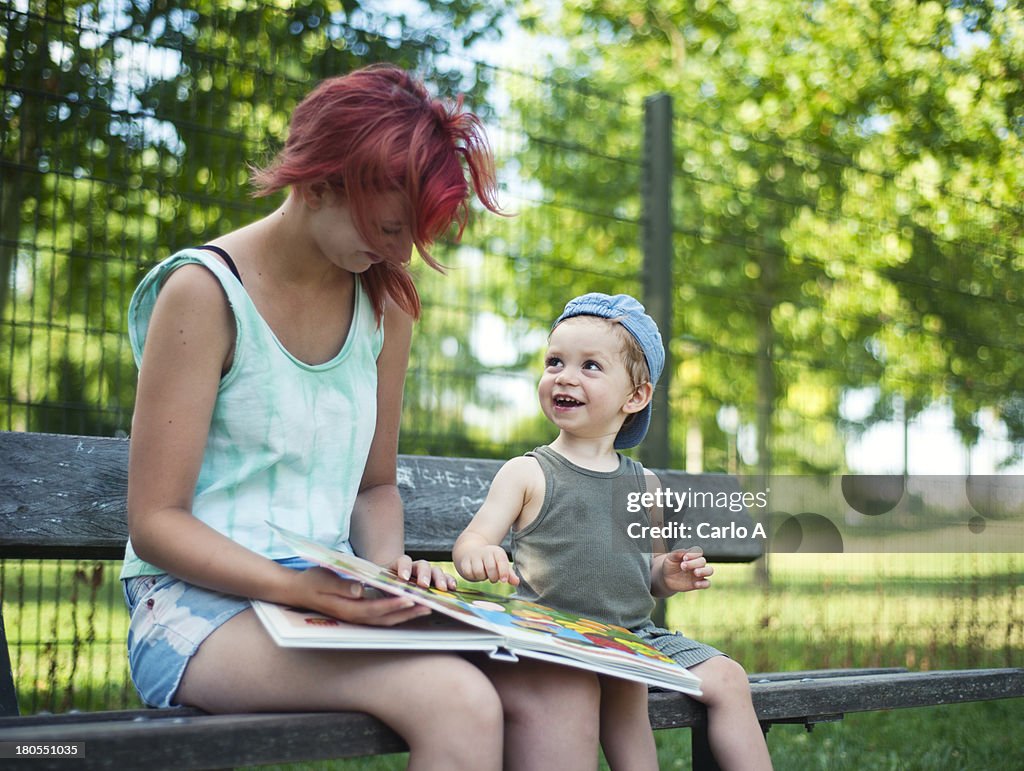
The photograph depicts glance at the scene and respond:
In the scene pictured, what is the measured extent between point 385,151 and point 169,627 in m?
0.82

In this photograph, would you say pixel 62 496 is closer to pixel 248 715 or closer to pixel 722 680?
pixel 248 715

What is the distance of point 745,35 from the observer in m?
12.3

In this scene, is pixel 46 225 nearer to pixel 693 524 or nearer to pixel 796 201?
pixel 693 524

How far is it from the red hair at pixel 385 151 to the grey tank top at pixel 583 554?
624 mm

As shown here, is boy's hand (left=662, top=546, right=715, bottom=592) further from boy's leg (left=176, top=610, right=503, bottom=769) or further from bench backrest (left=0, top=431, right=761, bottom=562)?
bench backrest (left=0, top=431, right=761, bottom=562)

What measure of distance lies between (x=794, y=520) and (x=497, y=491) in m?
3.63

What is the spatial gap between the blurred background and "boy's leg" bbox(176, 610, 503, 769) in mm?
1819

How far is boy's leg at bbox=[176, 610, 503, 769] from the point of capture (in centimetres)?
153

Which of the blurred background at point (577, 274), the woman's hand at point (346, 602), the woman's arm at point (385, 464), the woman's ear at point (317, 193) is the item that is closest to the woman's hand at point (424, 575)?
the woman's hand at point (346, 602)

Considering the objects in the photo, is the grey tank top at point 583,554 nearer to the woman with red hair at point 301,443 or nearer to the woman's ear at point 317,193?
the woman with red hair at point 301,443

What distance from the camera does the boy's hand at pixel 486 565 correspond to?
1.94 meters

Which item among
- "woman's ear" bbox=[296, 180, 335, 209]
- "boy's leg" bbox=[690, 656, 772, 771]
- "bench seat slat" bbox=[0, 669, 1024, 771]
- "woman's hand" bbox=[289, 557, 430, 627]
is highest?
"woman's ear" bbox=[296, 180, 335, 209]

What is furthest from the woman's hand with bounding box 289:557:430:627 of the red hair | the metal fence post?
the metal fence post

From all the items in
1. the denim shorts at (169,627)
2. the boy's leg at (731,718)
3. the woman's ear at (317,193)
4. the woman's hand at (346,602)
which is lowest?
the boy's leg at (731,718)
